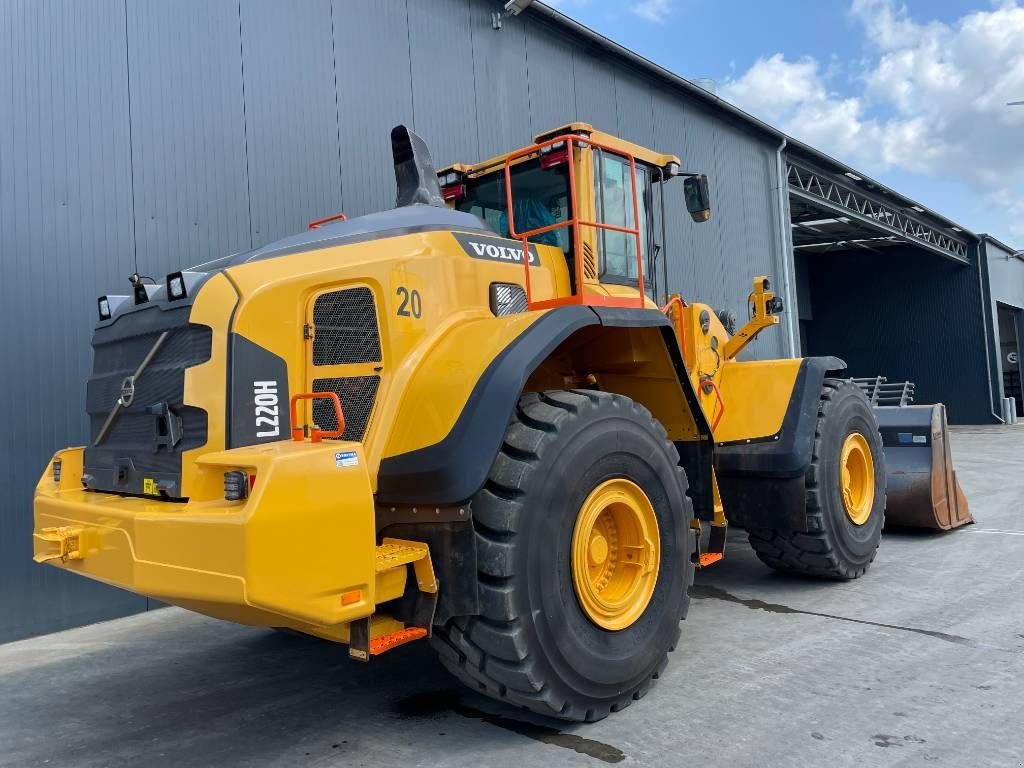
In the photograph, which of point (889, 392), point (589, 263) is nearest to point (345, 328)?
point (589, 263)

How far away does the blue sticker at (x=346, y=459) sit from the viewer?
290 centimetres

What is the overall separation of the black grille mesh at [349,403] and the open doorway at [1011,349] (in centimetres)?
3381

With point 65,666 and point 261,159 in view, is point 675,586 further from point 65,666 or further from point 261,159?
point 261,159

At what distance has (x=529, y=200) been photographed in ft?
15.9

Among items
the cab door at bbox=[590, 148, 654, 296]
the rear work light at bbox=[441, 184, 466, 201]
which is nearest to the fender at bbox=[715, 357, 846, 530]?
the cab door at bbox=[590, 148, 654, 296]

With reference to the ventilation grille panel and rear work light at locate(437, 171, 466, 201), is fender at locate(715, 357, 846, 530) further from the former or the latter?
rear work light at locate(437, 171, 466, 201)

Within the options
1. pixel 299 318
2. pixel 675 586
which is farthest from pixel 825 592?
pixel 299 318

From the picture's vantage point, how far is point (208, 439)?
3260 millimetres

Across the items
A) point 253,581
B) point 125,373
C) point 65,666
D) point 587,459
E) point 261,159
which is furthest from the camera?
point 261,159

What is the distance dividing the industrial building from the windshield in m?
3.01

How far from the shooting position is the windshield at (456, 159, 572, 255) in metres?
4.61

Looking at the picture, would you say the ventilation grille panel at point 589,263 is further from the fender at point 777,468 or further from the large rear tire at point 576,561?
the fender at point 777,468

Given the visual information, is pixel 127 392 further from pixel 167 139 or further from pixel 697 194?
pixel 167 139

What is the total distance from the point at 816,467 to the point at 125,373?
4342 millimetres
